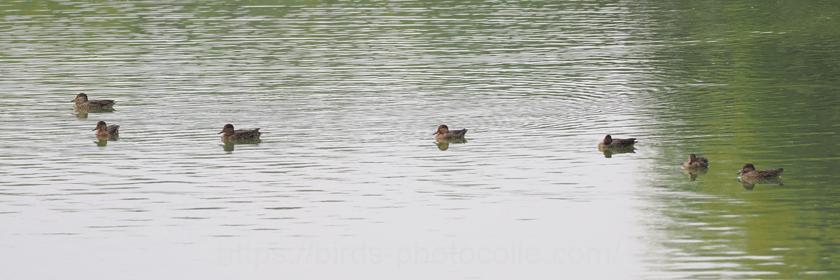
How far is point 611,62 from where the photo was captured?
42594 millimetres

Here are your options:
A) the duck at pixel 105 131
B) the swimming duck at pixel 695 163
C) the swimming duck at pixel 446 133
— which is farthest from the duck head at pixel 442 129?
the duck at pixel 105 131

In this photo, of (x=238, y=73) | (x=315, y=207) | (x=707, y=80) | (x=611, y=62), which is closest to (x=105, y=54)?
(x=238, y=73)

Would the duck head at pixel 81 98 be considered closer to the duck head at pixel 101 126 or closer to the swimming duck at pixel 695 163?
the duck head at pixel 101 126

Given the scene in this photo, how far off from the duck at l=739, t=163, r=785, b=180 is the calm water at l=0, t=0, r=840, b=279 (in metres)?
0.25

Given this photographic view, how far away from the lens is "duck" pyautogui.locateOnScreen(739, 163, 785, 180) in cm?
2639

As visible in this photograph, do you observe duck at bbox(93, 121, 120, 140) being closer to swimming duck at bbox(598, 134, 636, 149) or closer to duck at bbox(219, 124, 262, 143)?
duck at bbox(219, 124, 262, 143)

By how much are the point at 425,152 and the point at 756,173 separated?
586 centimetres

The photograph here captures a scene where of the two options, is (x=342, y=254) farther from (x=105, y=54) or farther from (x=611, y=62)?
(x=105, y=54)

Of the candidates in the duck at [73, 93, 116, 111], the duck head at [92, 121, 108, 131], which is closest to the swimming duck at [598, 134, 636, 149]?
the duck head at [92, 121, 108, 131]

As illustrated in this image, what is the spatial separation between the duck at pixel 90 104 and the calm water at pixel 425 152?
30 centimetres

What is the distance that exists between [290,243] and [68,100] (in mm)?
15618

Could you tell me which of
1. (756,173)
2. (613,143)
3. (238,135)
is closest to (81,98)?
(238,135)

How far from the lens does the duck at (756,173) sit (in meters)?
26.4

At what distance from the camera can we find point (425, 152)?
29.9 m
